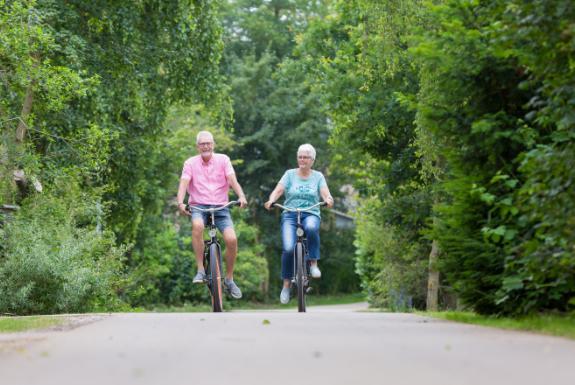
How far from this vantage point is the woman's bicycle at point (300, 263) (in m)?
14.6

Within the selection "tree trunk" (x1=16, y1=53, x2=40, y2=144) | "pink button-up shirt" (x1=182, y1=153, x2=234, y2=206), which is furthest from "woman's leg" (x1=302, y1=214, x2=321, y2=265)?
"tree trunk" (x1=16, y1=53, x2=40, y2=144)

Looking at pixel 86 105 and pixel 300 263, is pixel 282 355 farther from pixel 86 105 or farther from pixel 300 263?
pixel 86 105

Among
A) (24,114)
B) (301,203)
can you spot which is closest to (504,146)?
(301,203)

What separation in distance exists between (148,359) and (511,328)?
→ 12.1ft

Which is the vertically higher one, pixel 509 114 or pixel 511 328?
pixel 509 114

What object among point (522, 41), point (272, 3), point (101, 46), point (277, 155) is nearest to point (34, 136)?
point (101, 46)

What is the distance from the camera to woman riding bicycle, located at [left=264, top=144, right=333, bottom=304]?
Answer: 14.8m

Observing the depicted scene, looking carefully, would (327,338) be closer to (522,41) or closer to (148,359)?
(148,359)

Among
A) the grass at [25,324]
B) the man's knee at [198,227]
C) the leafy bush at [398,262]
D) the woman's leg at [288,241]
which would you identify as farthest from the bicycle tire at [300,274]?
the leafy bush at [398,262]

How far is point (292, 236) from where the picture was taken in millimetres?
14875

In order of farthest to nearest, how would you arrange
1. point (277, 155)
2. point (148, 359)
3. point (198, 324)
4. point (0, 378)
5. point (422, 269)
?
point (277, 155) → point (422, 269) → point (198, 324) → point (148, 359) → point (0, 378)

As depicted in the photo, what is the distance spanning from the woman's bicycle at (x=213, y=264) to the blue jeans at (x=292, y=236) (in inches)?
31.3

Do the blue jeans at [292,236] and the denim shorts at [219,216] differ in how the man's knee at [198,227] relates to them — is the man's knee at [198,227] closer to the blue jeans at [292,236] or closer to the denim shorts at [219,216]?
the denim shorts at [219,216]

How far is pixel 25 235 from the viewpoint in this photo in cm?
1767
